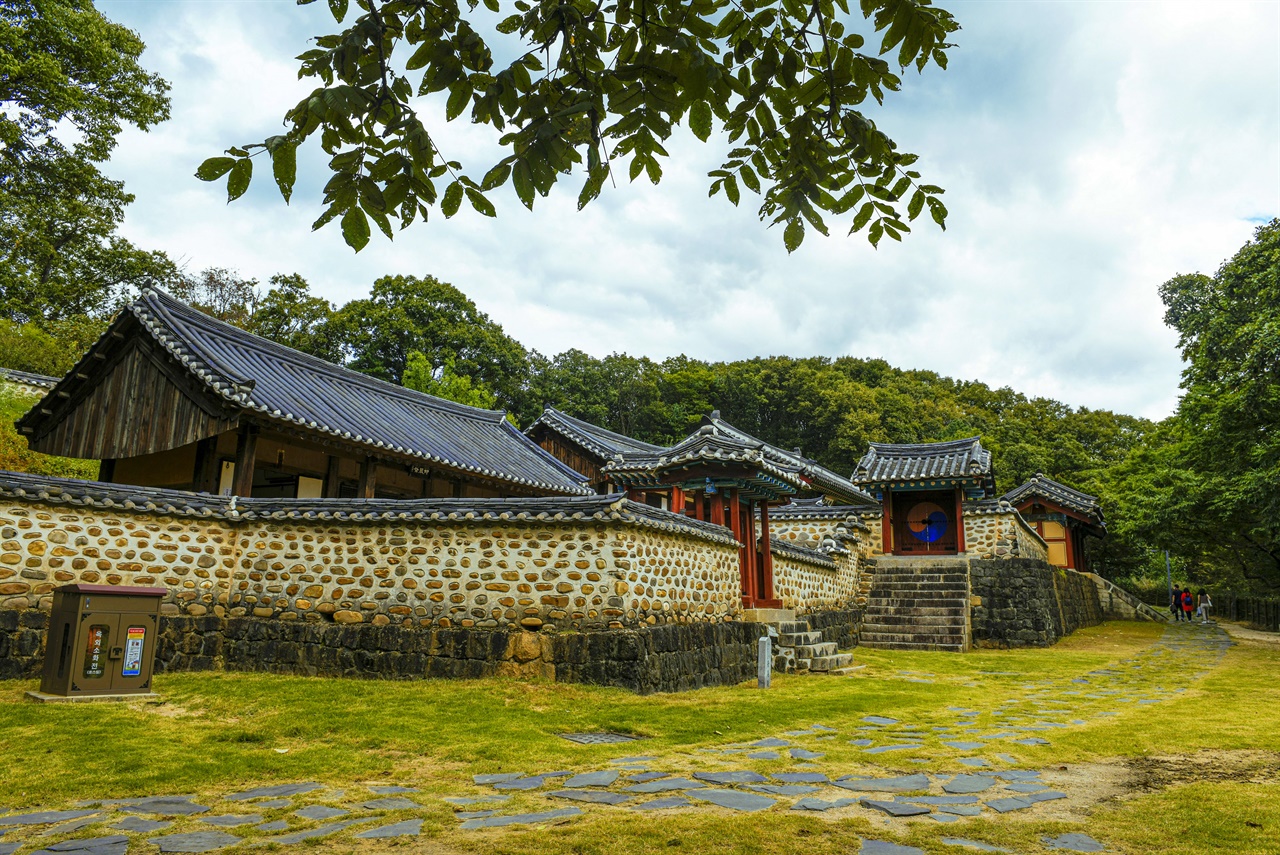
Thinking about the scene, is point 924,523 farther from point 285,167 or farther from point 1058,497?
point 285,167

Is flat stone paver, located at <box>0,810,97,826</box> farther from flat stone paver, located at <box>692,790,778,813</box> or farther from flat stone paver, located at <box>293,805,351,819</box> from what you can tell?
flat stone paver, located at <box>692,790,778,813</box>

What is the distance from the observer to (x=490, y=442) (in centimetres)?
1967

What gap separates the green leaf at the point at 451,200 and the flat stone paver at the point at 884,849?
355cm

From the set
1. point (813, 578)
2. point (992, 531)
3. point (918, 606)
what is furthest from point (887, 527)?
point (813, 578)

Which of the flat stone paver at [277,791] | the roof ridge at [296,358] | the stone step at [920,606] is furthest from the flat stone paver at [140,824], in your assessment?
the stone step at [920,606]

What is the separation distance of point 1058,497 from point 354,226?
95.1 ft

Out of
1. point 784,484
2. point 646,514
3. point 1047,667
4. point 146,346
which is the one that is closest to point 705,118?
point 646,514

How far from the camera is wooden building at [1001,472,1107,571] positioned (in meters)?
27.1

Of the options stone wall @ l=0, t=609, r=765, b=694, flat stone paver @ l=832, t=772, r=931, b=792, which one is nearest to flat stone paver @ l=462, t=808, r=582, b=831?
flat stone paver @ l=832, t=772, r=931, b=792

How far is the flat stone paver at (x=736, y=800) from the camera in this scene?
4516mm

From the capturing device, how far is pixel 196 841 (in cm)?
395

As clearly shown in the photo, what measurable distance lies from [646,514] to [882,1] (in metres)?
6.94

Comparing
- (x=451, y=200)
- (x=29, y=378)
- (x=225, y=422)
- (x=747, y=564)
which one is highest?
(x=29, y=378)

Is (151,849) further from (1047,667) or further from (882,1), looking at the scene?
(1047,667)
